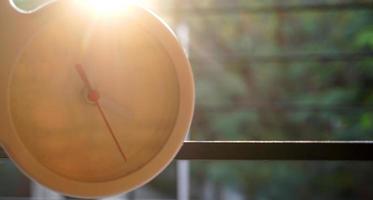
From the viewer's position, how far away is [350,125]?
5.22 ft

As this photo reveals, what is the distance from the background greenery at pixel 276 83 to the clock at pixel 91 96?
0.93 meters

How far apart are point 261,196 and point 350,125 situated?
0.40m

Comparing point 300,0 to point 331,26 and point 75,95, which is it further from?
point 75,95

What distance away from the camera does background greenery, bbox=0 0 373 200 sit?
1.56 m

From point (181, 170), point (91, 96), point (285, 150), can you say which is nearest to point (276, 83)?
point (181, 170)

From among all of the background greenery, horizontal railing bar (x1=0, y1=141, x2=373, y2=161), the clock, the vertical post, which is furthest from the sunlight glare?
the background greenery

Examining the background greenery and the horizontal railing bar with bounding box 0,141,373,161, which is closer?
the horizontal railing bar with bounding box 0,141,373,161

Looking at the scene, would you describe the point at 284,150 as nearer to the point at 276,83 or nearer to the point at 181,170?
the point at 181,170

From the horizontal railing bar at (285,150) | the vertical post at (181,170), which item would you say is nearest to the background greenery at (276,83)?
the vertical post at (181,170)

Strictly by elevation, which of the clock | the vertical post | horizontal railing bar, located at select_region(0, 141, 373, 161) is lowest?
the vertical post

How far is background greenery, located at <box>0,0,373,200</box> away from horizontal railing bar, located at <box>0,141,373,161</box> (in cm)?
86

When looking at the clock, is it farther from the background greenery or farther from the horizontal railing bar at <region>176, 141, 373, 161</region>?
the background greenery

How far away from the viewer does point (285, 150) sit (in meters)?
0.59

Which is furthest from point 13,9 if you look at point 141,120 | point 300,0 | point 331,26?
point 331,26
